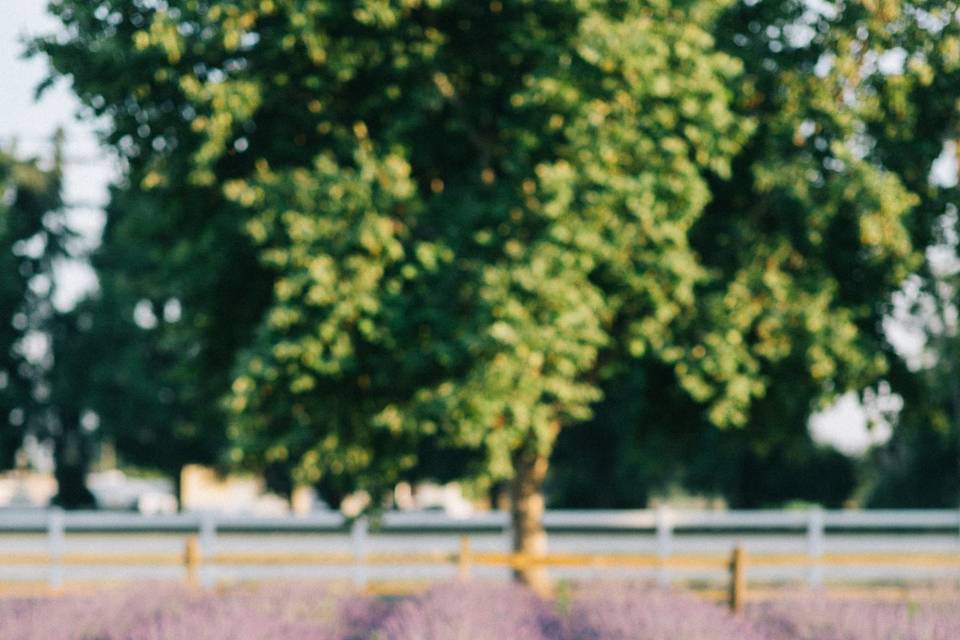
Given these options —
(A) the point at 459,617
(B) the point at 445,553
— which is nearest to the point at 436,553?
(B) the point at 445,553

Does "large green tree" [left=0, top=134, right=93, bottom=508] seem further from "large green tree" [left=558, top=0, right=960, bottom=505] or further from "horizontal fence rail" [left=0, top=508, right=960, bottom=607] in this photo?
Result: "large green tree" [left=558, top=0, right=960, bottom=505]

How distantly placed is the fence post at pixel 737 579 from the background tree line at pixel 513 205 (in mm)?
1888

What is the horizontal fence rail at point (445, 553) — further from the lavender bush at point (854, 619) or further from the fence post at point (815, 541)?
the lavender bush at point (854, 619)

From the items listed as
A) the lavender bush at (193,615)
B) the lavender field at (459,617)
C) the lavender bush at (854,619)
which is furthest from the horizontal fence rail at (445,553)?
the lavender bush at (854,619)

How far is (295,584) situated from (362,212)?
4359 millimetres

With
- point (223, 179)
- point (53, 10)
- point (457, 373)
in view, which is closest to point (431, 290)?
point (457, 373)

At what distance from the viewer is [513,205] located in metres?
15.2

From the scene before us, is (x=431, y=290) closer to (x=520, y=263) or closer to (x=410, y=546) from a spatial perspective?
(x=520, y=263)

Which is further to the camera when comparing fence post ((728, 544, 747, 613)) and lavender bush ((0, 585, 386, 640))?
fence post ((728, 544, 747, 613))

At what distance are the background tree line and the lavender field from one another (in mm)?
2234

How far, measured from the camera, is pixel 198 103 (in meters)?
14.8

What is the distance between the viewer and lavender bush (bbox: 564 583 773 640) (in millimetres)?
10883

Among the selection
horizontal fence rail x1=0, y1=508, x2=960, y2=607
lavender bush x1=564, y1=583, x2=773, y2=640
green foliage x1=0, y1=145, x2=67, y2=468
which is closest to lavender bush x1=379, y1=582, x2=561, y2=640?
lavender bush x1=564, y1=583, x2=773, y2=640

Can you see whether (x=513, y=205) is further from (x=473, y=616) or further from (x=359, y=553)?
(x=359, y=553)
